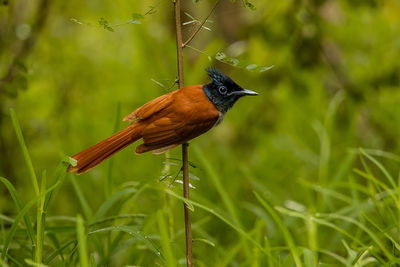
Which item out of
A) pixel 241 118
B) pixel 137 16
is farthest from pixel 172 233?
pixel 241 118

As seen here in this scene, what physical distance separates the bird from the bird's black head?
0.05ft

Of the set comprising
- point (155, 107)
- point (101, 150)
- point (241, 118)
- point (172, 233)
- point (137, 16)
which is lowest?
point (172, 233)

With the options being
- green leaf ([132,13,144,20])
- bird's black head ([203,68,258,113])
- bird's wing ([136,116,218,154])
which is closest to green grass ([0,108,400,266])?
bird's wing ([136,116,218,154])

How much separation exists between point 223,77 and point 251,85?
202 cm

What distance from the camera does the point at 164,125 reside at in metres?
1.53

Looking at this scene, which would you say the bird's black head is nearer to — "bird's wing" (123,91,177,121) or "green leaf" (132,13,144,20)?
"bird's wing" (123,91,177,121)

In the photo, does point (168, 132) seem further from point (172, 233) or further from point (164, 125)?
point (172, 233)

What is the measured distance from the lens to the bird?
1.53 m

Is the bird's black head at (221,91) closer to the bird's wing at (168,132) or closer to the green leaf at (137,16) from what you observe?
the bird's wing at (168,132)

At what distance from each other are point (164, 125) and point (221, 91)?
23cm

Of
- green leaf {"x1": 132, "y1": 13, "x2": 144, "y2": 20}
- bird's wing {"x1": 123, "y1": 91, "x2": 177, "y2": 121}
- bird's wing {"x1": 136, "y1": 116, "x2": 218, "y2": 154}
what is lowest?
bird's wing {"x1": 136, "y1": 116, "x2": 218, "y2": 154}

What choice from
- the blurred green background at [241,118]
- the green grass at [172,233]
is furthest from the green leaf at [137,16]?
the blurred green background at [241,118]

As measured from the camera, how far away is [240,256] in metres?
3.12

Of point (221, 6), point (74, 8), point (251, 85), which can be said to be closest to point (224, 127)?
point (221, 6)
